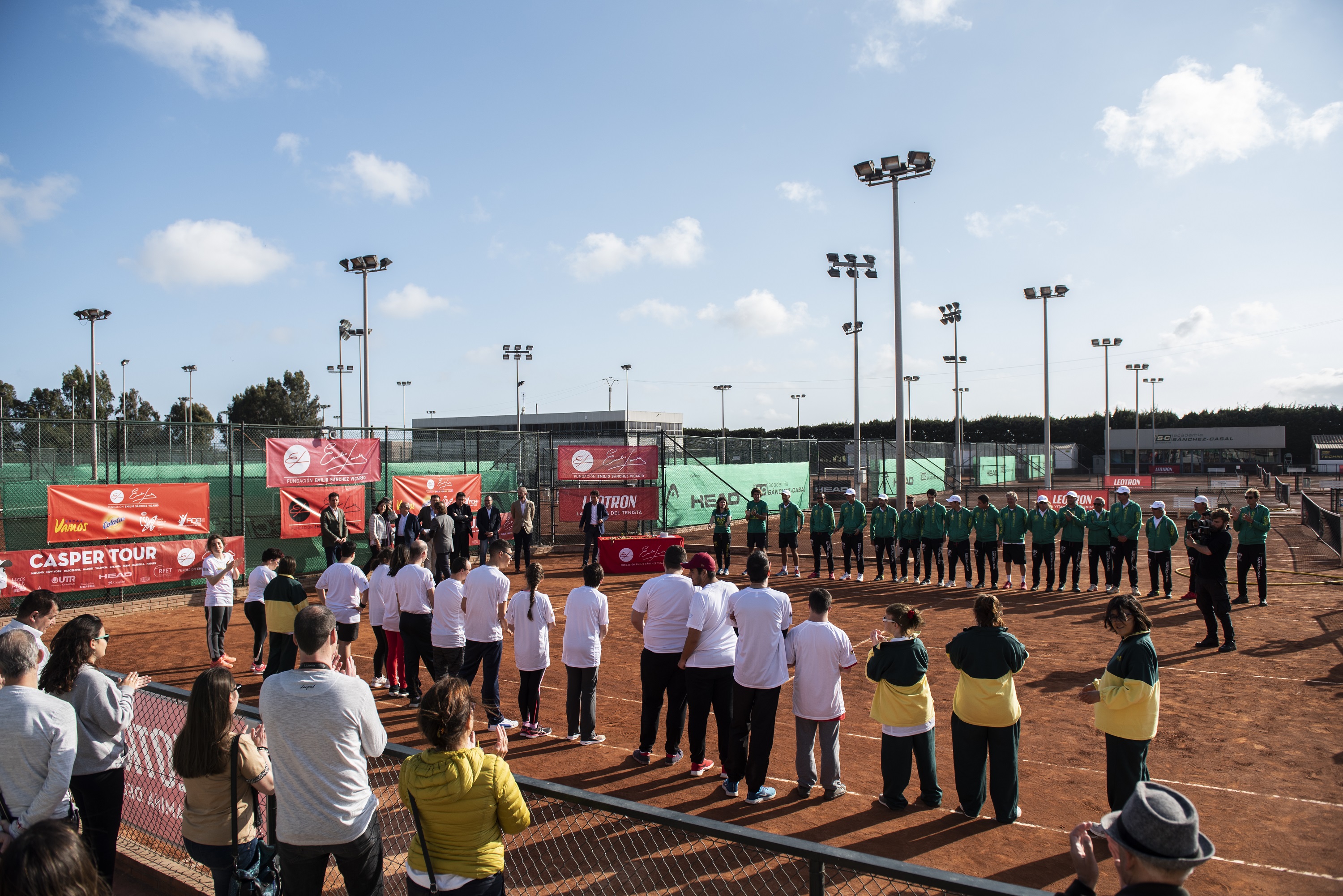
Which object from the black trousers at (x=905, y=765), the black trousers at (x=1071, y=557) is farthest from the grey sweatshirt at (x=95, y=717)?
the black trousers at (x=1071, y=557)

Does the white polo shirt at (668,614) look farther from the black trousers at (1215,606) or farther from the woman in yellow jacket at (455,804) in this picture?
the black trousers at (1215,606)

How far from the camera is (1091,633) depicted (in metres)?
11.5

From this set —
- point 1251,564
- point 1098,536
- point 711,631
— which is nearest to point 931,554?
point 1098,536

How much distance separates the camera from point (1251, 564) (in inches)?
519

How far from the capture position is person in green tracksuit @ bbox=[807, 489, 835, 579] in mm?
16719

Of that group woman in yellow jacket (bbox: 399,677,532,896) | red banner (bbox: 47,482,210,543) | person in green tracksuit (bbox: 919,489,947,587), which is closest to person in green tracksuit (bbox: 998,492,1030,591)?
person in green tracksuit (bbox: 919,489,947,587)

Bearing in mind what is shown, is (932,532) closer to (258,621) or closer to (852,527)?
(852,527)

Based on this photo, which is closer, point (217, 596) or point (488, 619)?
point (488, 619)

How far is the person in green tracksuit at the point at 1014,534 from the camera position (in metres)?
14.9

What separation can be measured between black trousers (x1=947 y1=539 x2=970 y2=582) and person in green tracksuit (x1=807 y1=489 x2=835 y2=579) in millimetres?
2448

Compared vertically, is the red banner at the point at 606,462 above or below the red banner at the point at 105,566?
above

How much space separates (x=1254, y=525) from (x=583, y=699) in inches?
468

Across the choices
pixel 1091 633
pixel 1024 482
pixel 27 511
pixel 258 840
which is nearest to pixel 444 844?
pixel 258 840

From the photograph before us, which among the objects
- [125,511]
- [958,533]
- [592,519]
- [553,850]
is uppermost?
[125,511]
